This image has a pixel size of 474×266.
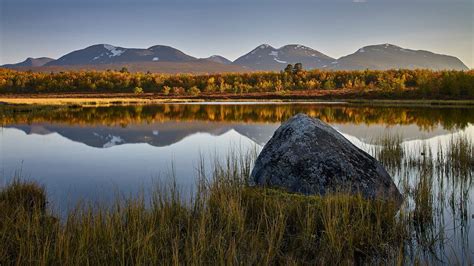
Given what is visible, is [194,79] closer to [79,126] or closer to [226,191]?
[79,126]

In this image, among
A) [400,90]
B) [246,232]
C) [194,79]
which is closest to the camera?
[246,232]

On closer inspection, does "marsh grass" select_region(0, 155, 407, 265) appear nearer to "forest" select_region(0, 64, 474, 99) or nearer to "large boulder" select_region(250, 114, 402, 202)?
"large boulder" select_region(250, 114, 402, 202)

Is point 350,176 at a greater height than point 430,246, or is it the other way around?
point 350,176

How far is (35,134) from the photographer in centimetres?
1802

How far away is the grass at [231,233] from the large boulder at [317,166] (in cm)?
65

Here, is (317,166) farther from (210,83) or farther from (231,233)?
(210,83)

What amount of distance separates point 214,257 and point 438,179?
6.14 meters

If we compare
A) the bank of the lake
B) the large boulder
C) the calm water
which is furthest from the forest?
the large boulder

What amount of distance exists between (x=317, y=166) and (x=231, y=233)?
2595mm

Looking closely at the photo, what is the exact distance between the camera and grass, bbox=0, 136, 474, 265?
408 cm

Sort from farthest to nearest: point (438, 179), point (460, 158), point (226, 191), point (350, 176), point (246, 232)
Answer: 1. point (460, 158)
2. point (438, 179)
3. point (350, 176)
4. point (226, 191)
5. point (246, 232)

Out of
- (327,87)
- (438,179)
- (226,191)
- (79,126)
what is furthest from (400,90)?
(226,191)

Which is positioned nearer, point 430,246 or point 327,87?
point 430,246

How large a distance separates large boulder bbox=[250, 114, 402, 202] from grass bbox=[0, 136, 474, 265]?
25.6 inches
